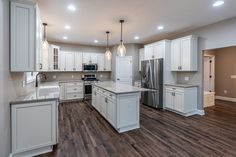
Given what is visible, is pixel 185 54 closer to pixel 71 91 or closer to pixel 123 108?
pixel 123 108

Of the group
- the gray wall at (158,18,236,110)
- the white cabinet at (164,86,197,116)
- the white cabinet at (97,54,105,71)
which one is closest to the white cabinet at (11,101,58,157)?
the white cabinet at (164,86,197,116)

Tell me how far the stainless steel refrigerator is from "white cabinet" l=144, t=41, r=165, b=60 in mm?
228

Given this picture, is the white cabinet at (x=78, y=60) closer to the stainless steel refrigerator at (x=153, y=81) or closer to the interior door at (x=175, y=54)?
the stainless steel refrigerator at (x=153, y=81)

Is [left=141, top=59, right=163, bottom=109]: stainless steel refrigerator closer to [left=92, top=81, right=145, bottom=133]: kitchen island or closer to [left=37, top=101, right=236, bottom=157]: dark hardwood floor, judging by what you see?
[left=37, top=101, right=236, bottom=157]: dark hardwood floor

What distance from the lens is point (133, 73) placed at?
6750 millimetres

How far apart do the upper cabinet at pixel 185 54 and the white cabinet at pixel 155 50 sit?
38 centimetres

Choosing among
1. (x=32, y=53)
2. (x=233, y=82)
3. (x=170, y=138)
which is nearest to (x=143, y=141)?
(x=170, y=138)

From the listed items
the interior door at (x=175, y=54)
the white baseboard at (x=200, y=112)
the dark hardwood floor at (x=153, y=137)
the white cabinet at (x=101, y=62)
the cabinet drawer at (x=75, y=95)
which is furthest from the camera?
the white cabinet at (x=101, y=62)

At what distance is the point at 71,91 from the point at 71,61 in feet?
4.73

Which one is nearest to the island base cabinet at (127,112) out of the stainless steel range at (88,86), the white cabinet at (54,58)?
the stainless steel range at (88,86)

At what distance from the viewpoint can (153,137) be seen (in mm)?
2922

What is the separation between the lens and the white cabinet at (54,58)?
18.9 feet

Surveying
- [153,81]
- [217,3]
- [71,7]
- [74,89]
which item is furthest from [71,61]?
[217,3]

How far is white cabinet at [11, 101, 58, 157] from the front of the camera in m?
2.13
